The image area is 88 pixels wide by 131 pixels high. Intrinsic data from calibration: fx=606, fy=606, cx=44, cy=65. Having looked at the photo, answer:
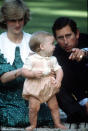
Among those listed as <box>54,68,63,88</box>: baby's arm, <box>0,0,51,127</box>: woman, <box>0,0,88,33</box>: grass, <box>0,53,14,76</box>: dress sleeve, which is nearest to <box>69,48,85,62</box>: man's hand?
<box>54,68,63,88</box>: baby's arm

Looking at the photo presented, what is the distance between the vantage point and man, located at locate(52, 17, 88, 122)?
21.7ft

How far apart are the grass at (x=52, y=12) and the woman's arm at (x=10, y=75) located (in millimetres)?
6917

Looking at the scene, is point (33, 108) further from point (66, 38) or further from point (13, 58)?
point (66, 38)

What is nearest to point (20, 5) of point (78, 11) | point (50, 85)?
point (50, 85)

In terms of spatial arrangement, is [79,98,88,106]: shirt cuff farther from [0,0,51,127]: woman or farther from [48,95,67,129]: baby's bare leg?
[48,95,67,129]: baby's bare leg

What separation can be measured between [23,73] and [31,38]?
37 centimetres

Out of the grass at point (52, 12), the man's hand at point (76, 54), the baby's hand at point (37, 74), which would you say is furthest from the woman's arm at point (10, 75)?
the grass at point (52, 12)

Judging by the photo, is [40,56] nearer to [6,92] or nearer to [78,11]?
[6,92]

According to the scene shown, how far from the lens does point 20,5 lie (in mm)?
6441

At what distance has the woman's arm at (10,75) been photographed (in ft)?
19.8

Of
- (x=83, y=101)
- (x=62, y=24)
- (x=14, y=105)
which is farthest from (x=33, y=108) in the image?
(x=62, y=24)

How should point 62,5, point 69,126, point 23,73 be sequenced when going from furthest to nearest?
point 62,5
point 69,126
point 23,73

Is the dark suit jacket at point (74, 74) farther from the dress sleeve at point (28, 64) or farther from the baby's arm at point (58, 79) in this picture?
the dress sleeve at point (28, 64)

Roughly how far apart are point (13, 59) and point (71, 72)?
2.51 feet
